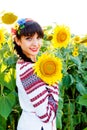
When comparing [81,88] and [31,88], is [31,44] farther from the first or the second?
[81,88]

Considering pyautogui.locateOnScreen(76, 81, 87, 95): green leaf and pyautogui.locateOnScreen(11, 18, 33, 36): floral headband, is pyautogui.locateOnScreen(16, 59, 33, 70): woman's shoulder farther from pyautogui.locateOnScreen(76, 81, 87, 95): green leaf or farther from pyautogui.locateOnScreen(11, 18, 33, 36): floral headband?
pyautogui.locateOnScreen(76, 81, 87, 95): green leaf

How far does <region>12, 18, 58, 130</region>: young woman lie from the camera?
2.05 metres

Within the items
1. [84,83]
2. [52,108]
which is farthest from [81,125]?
[52,108]

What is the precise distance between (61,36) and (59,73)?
42 centimetres

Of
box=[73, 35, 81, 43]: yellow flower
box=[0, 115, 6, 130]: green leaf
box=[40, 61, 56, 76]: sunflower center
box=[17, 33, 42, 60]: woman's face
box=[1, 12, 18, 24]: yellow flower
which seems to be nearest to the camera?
box=[40, 61, 56, 76]: sunflower center

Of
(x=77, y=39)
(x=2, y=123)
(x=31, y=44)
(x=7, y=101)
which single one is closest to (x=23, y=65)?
(x=31, y=44)

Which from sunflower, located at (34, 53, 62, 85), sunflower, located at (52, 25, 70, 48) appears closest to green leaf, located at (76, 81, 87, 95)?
sunflower, located at (52, 25, 70, 48)

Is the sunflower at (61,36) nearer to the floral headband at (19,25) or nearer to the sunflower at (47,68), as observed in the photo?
the floral headband at (19,25)

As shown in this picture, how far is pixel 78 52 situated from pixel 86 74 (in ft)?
0.52

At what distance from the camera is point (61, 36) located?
241 centimetres

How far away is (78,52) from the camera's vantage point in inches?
118

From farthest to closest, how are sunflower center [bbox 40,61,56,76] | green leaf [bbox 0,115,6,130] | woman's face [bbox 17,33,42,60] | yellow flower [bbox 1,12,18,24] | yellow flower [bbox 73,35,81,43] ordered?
yellow flower [bbox 73,35,81,43] → green leaf [bbox 0,115,6,130] → yellow flower [bbox 1,12,18,24] → woman's face [bbox 17,33,42,60] → sunflower center [bbox 40,61,56,76]

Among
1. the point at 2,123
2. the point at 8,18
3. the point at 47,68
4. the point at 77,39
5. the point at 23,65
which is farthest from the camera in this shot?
the point at 77,39

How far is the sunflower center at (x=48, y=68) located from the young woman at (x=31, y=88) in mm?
54
